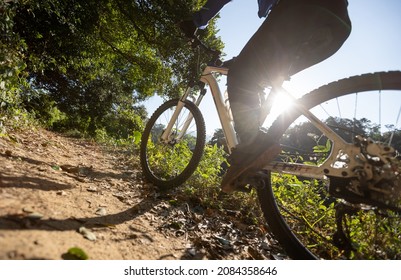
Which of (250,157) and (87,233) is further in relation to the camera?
(250,157)

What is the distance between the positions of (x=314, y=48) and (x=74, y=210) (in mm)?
2400

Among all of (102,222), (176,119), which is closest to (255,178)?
(102,222)

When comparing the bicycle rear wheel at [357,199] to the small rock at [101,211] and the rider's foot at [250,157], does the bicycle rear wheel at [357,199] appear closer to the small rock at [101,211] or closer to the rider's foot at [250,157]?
the rider's foot at [250,157]

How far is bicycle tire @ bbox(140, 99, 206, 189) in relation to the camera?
276 centimetres

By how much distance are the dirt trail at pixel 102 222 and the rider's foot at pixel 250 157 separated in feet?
1.82

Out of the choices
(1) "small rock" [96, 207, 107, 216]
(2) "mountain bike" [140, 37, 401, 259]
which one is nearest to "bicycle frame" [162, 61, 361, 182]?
(2) "mountain bike" [140, 37, 401, 259]

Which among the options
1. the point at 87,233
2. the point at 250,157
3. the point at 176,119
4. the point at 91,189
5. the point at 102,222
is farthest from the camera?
the point at 176,119

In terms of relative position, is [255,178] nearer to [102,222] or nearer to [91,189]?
[102,222]

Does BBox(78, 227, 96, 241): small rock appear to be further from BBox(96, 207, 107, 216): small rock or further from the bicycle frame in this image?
the bicycle frame

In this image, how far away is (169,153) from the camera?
12.3ft

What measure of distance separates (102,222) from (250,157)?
1295 mm

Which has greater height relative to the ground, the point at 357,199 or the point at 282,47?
the point at 282,47
